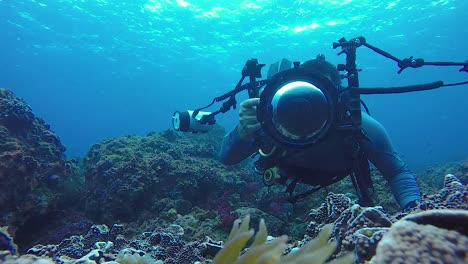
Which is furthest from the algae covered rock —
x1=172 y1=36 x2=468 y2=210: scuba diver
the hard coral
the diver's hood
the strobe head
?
the hard coral

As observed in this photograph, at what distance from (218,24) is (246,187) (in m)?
19.1

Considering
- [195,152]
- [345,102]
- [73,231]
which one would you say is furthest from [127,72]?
[345,102]

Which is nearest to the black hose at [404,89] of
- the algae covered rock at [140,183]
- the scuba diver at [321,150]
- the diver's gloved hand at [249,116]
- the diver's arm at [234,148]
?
the scuba diver at [321,150]

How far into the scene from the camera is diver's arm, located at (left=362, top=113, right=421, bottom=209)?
3629 millimetres

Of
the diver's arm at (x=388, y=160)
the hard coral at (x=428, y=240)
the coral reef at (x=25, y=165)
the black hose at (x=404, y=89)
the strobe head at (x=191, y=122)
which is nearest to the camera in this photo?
the hard coral at (x=428, y=240)

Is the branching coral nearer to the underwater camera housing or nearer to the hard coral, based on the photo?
the hard coral

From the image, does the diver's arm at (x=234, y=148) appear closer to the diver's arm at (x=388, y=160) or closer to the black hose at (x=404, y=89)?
the diver's arm at (x=388, y=160)

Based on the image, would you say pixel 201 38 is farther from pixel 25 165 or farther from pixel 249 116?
pixel 249 116

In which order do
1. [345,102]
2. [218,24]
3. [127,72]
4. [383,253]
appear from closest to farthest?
1. [383,253]
2. [345,102]
3. [218,24]
4. [127,72]

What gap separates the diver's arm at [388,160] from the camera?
11.9ft

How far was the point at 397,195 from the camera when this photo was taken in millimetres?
3639

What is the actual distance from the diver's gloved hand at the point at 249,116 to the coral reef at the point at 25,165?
4.65m

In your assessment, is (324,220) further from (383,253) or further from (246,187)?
(246,187)

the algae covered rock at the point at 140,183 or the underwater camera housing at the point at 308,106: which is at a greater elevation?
the underwater camera housing at the point at 308,106
